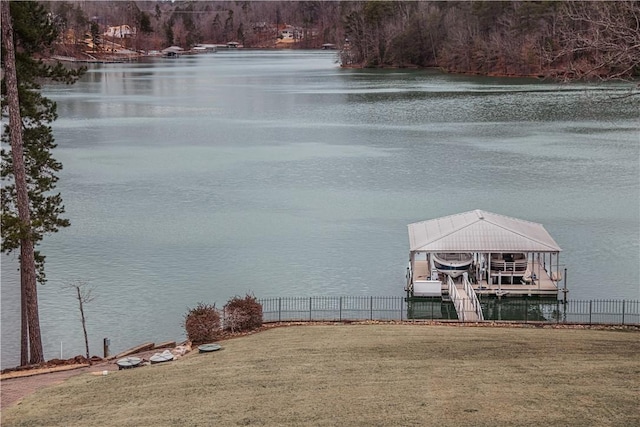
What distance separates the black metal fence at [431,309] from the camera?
2442 centimetres

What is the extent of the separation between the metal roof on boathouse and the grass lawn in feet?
25.9

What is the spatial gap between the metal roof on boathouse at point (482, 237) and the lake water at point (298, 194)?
1550 millimetres

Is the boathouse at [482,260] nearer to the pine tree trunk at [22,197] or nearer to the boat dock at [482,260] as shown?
the boat dock at [482,260]

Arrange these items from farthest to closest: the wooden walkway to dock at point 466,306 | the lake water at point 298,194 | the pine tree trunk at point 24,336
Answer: the lake water at point 298,194 → the wooden walkway to dock at point 466,306 → the pine tree trunk at point 24,336

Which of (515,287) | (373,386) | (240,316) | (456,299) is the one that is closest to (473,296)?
(456,299)

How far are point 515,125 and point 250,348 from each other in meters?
52.6

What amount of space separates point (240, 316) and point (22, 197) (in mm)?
5521

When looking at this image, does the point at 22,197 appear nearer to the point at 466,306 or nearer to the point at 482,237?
the point at 466,306

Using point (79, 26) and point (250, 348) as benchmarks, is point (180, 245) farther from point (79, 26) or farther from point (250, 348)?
point (79, 26)

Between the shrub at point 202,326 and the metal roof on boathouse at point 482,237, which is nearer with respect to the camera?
the shrub at point 202,326

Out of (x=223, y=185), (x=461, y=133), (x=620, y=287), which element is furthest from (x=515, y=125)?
(x=620, y=287)

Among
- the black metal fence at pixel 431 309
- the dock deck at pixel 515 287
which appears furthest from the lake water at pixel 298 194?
the black metal fence at pixel 431 309

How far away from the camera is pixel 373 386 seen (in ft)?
46.9

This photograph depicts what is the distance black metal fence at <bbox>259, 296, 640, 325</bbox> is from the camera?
24.4 m
